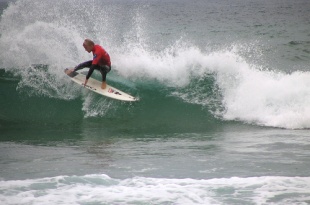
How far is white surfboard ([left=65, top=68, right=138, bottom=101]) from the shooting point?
1315 cm

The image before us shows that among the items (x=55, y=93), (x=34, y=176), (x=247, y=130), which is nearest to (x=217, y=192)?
(x=34, y=176)

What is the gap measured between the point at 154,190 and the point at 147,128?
524 cm

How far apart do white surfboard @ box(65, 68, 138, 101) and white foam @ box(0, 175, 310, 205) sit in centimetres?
591

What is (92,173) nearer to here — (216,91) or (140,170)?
(140,170)

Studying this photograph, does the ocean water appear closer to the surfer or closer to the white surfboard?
the white surfboard

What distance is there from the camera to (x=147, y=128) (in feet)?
39.2

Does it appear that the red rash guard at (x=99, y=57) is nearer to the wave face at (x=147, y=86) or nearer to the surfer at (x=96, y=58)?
the surfer at (x=96, y=58)

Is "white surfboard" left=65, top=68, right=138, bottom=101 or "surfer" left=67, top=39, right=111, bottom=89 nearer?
"surfer" left=67, top=39, right=111, bottom=89

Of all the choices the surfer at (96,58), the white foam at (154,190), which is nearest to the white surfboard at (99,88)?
the surfer at (96,58)

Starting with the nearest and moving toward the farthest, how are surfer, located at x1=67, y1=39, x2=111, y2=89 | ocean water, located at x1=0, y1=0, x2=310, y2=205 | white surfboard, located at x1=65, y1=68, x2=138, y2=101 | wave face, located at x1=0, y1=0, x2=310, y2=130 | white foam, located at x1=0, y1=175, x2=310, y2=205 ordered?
white foam, located at x1=0, y1=175, x2=310, y2=205
ocean water, located at x1=0, y1=0, x2=310, y2=205
surfer, located at x1=67, y1=39, x2=111, y2=89
wave face, located at x1=0, y1=0, x2=310, y2=130
white surfboard, located at x1=65, y1=68, x2=138, y2=101

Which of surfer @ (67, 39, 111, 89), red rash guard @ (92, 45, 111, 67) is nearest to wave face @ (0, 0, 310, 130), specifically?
surfer @ (67, 39, 111, 89)

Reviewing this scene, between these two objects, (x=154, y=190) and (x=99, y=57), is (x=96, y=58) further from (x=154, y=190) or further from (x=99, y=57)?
(x=154, y=190)

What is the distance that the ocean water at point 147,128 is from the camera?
684 centimetres

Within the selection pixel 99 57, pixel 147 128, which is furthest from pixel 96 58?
pixel 147 128
